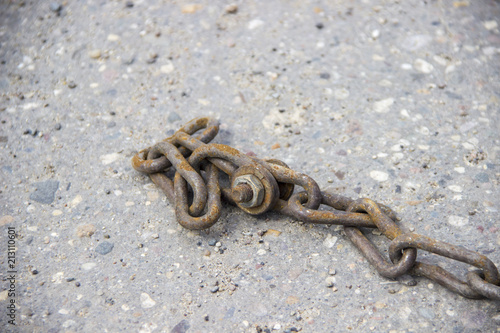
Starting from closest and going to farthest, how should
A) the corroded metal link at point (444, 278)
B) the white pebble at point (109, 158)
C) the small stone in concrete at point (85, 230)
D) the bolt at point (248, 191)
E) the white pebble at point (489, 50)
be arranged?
1. the corroded metal link at point (444, 278)
2. the bolt at point (248, 191)
3. the small stone in concrete at point (85, 230)
4. the white pebble at point (109, 158)
5. the white pebble at point (489, 50)

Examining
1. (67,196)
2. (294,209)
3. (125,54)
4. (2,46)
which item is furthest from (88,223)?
(2,46)

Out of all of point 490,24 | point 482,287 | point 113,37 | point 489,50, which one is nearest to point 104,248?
point 482,287

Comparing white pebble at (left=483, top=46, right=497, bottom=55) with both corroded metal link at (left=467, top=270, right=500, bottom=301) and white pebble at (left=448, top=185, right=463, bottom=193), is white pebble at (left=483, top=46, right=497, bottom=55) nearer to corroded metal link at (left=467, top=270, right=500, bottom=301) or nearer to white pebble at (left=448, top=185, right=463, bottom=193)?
white pebble at (left=448, top=185, right=463, bottom=193)

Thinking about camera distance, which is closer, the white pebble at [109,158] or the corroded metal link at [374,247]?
the corroded metal link at [374,247]

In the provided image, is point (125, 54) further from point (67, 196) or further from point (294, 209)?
point (294, 209)

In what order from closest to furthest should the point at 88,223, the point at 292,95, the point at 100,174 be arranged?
1. the point at 88,223
2. the point at 100,174
3. the point at 292,95

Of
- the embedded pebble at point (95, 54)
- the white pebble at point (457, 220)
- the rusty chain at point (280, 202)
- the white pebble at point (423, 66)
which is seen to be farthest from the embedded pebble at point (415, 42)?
the embedded pebble at point (95, 54)

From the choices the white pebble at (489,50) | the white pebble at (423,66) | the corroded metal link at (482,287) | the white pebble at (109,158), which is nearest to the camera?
the corroded metal link at (482,287)

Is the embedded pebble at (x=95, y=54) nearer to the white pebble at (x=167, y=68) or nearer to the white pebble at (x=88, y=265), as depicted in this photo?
the white pebble at (x=167, y=68)
